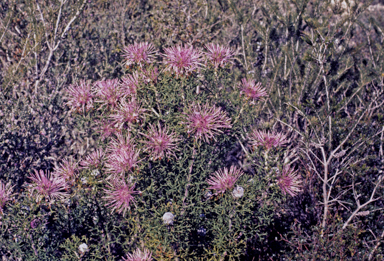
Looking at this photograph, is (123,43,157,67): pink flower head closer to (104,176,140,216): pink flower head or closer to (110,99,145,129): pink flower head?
(110,99,145,129): pink flower head

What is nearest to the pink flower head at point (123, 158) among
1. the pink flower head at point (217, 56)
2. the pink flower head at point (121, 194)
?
the pink flower head at point (121, 194)

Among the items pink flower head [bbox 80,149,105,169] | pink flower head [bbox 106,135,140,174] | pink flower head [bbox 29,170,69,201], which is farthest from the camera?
pink flower head [bbox 80,149,105,169]

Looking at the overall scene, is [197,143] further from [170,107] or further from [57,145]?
[57,145]

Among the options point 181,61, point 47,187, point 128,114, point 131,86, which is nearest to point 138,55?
point 131,86

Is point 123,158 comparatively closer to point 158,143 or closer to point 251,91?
point 158,143

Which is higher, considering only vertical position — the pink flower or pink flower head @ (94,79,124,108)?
pink flower head @ (94,79,124,108)

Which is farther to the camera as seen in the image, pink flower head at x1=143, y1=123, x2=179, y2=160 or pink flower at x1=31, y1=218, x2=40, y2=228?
pink flower at x1=31, y1=218, x2=40, y2=228

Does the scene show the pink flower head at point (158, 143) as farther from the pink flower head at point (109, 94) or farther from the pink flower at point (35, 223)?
the pink flower at point (35, 223)

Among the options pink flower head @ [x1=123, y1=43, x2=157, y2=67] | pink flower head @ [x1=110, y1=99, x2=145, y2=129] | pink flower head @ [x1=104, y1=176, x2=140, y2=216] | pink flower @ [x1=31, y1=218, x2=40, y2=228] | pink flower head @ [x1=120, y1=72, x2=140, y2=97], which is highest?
pink flower head @ [x1=123, y1=43, x2=157, y2=67]

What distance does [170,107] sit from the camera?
208 cm

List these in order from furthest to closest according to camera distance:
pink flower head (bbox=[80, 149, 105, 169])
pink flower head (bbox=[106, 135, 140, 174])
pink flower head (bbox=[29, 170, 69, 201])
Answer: pink flower head (bbox=[80, 149, 105, 169]) → pink flower head (bbox=[29, 170, 69, 201]) → pink flower head (bbox=[106, 135, 140, 174])

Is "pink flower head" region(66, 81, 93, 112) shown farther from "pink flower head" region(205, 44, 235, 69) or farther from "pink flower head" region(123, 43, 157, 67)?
"pink flower head" region(205, 44, 235, 69)

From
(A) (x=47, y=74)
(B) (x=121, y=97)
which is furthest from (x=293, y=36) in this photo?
(A) (x=47, y=74)

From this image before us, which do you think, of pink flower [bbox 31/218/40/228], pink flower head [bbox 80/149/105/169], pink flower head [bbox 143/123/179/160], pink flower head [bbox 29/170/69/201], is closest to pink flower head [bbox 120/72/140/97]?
pink flower head [bbox 143/123/179/160]
